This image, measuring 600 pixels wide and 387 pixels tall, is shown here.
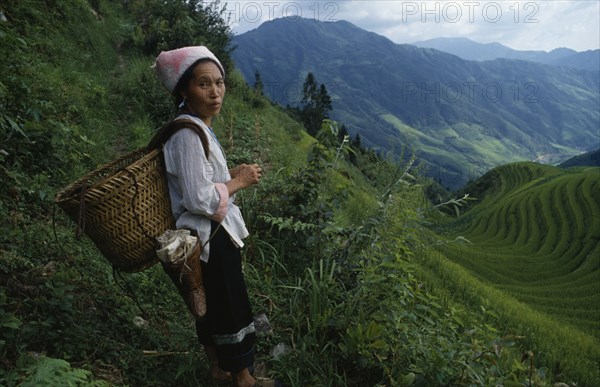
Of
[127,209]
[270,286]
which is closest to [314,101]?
[270,286]

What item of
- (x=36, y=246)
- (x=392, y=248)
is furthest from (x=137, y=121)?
(x=392, y=248)

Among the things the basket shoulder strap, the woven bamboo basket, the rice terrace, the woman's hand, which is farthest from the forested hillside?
the basket shoulder strap

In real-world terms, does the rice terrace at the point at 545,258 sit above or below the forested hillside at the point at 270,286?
below

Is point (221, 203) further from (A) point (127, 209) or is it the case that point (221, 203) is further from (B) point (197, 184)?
(A) point (127, 209)

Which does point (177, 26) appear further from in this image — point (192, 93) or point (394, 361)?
point (394, 361)

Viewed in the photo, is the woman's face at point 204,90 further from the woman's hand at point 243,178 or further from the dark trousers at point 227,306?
the dark trousers at point 227,306

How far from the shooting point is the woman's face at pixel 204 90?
2.39 meters

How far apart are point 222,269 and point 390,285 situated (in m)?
1.17

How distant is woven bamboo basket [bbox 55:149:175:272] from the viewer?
2107 millimetres

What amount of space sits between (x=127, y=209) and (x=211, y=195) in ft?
1.45

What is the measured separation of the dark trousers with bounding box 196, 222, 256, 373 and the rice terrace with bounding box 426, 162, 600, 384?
2039 millimetres

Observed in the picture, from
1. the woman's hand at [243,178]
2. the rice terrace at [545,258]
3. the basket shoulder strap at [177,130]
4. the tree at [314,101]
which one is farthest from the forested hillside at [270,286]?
the tree at [314,101]

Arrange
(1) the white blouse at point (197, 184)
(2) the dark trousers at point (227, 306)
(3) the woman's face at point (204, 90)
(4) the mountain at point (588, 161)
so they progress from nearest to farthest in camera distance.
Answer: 1. (1) the white blouse at point (197, 184)
2. (3) the woman's face at point (204, 90)
3. (2) the dark trousers at point (227, 306)
4. (4) the mountain at point (588, 161)

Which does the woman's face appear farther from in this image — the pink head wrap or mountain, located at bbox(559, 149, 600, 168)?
mountain, located at bbox(559, 149, 600, 168)
